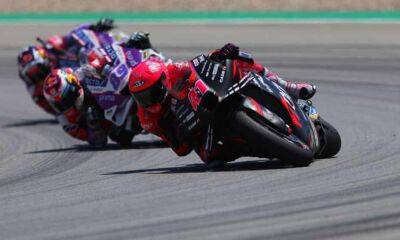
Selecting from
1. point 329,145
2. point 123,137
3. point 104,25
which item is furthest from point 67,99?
point 329,145

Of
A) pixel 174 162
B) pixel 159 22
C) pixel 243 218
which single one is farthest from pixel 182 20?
pixel 243 218

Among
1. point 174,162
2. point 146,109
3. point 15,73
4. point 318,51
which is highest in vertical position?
point 146,109

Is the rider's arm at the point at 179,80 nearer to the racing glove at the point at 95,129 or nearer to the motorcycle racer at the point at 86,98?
the motorcycle racer at the point at 86,98

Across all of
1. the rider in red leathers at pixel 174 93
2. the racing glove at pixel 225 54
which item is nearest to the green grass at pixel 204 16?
the rider in red leathers at pixel 174 93

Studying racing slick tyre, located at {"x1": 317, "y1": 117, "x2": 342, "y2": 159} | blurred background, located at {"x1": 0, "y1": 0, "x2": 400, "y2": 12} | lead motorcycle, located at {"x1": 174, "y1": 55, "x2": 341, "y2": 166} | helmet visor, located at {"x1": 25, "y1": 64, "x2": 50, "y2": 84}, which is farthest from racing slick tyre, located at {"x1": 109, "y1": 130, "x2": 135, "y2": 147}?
blurred background, located at {"x1": 0, "y1": 0, "x2": 400, "y2": 12}

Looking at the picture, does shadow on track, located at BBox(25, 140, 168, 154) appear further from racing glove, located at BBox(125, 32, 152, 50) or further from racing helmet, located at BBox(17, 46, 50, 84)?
racing helmet, located at BBox(17, 46, 50, 84)

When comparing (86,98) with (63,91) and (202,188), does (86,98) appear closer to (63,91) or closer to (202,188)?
(63,91)

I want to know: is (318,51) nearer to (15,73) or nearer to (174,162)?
(15,73)

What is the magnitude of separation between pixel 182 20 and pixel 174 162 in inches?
651

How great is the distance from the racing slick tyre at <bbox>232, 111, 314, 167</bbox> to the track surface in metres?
0.16

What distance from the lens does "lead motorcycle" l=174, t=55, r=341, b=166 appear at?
9453mm

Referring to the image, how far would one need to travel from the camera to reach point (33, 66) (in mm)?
18156

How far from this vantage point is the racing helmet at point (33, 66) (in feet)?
59.4

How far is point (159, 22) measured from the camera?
89.5 ft
